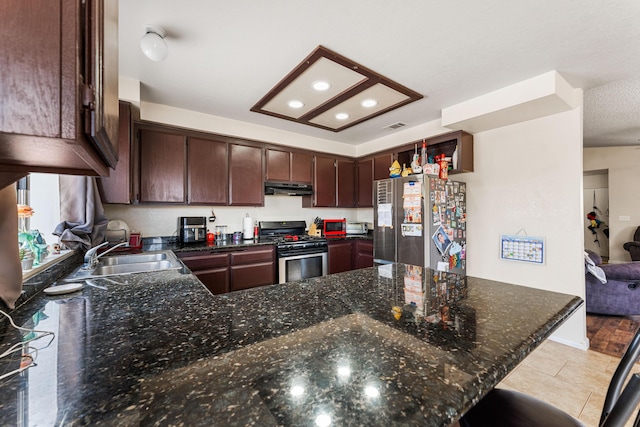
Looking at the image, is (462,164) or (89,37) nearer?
(89,37)

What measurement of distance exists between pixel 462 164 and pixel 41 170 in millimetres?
3323

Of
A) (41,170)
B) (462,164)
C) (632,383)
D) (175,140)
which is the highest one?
(175,140)

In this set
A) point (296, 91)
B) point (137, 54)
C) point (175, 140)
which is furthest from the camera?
point (175, 140)

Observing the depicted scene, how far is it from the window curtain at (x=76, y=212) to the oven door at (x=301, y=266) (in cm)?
186

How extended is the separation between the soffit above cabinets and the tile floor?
2.54 metres

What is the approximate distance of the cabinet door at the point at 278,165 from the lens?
3.60 meters

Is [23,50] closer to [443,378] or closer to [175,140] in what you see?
[443,378]

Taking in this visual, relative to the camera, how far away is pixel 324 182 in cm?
413

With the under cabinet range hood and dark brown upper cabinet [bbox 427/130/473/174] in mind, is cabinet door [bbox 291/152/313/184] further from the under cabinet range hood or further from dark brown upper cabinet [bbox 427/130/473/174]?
dark brown upper cabinet [bbox 427/130/473/174]

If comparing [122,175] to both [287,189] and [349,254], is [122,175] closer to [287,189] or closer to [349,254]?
[287,189]

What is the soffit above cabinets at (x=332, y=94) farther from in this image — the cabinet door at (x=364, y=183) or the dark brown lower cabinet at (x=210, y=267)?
the dark brown lower cabinet at (x=210, y=267)

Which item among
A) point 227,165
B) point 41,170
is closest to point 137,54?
point 227,165

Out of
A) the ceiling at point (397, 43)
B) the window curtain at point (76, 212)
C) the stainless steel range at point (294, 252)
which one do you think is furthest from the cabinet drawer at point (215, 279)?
the ceiling at point (397, 43)

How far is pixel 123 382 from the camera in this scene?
1.78 feet
